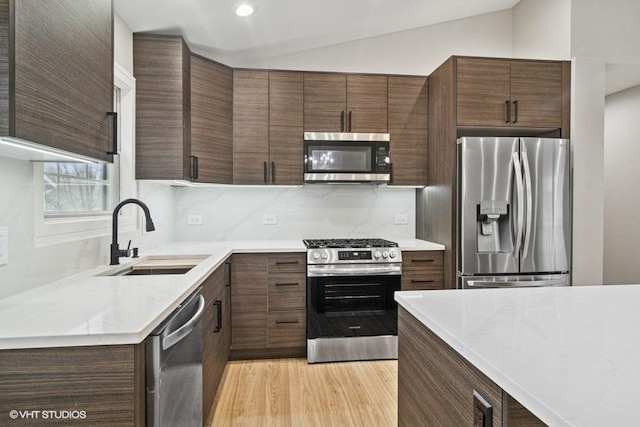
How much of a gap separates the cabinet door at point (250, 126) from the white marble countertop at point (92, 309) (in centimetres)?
137

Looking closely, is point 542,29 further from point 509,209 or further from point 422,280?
point 422,280

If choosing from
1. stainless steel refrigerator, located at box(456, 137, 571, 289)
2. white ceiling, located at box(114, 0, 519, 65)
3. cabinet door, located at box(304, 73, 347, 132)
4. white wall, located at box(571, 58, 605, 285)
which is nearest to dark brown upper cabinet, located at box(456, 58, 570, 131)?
white wall, located at box(571, 58, 605, 285)

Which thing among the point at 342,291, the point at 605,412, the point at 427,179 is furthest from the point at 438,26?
the point at 605,412

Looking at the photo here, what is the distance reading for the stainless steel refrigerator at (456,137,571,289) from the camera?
9.28 ft

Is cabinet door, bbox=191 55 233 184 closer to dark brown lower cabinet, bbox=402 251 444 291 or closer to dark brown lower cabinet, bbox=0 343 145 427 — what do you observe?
dark brown lower cabinet, bbox=402 251 444 291

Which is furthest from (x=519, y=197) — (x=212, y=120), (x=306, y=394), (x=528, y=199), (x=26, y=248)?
(x=26, y=248)

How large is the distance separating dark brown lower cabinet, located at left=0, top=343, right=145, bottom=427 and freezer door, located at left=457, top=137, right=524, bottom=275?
2455mm

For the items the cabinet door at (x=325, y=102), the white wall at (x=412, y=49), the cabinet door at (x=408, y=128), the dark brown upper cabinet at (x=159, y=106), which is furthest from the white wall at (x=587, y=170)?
the dark brown upper cabinet at (x=159, y=106)

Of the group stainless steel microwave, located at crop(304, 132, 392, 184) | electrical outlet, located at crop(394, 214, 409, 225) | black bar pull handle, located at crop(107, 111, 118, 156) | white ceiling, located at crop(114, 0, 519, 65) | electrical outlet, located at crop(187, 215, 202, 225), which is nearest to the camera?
black bar pull handle, located at crop(107, 111, 118, 156)

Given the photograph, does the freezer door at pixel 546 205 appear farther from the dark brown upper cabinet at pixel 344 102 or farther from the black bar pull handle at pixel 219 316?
the black bar pull handle at pixel 219 316

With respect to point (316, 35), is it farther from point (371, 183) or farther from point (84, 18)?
point (84, 18)

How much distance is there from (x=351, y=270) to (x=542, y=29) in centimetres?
274

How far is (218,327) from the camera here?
2.39m

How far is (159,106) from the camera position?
A: 2.71 m
